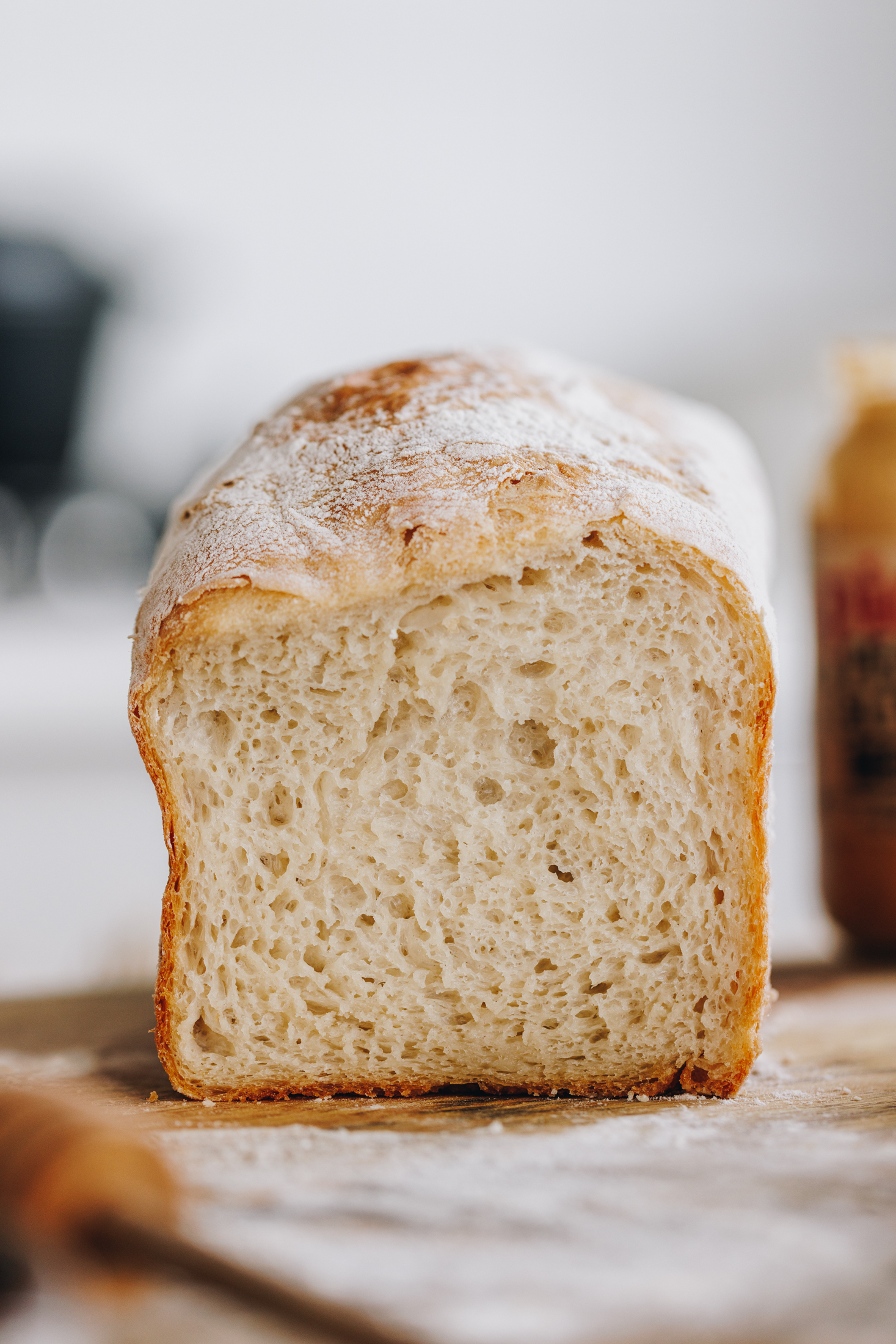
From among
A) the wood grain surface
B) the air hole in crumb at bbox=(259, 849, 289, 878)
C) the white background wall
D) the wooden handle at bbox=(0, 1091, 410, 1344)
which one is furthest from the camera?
the white background wall

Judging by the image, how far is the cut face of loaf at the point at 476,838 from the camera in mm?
1435

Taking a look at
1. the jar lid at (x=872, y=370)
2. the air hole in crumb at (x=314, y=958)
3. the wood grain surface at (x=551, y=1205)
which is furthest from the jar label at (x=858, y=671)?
the air hole in crumb at (x=314, y=958)

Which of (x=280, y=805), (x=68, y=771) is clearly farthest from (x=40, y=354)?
(x=280, y=805)

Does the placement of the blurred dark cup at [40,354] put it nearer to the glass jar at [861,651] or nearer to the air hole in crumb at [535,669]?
the glass jar at [861,651]

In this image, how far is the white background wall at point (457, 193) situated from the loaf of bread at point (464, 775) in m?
3.01

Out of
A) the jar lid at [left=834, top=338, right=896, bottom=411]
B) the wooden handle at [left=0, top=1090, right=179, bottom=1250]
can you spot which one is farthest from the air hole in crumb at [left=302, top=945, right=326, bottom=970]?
the jar lid at [left=834, top=338, right=896, bottom=411]

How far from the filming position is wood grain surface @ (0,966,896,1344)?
35.6 inches

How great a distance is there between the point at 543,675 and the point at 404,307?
4140 millimetres

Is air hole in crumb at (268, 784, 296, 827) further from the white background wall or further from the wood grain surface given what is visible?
the white background wall

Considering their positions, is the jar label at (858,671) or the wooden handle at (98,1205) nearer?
the wooden handle at (98,1205)

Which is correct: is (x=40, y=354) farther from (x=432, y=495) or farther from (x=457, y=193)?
(x=432, y=495)

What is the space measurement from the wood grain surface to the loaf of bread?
0.28ft

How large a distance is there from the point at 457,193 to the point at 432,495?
4.19 meters

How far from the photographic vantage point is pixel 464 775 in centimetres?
148
